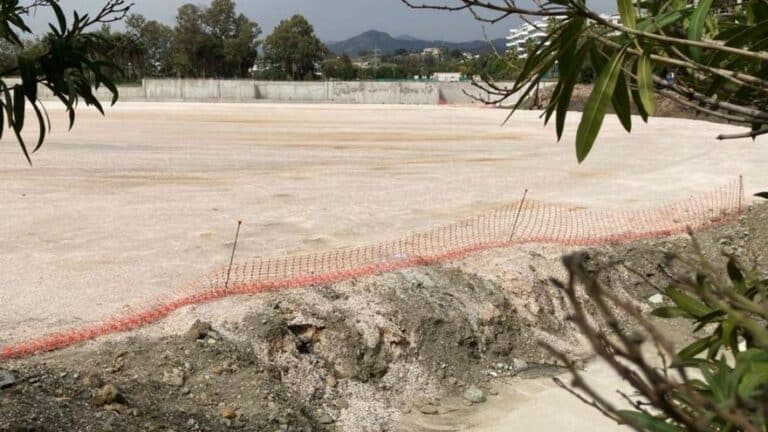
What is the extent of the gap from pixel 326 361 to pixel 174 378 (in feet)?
4.26

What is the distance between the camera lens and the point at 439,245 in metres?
9.96

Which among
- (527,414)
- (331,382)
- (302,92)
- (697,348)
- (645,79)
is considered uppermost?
(645,79)

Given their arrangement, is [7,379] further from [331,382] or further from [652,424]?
[652,424]

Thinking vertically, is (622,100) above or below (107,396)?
above

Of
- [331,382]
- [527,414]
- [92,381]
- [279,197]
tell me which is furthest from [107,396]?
[279,197]

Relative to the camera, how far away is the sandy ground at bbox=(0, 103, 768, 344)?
8.79 m

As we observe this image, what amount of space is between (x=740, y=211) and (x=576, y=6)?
464 inches

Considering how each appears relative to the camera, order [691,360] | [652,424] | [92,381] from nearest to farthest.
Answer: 1. [652,424]
2. [691,360]
3. [92,381]

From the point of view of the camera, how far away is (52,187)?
14539 mm

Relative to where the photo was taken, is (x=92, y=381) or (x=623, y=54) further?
(x=92, y=381)

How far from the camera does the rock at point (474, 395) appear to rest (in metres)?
6.35

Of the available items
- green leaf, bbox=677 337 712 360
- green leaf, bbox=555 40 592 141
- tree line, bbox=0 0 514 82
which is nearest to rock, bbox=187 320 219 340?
green leaf, bbox=677 337 712 360

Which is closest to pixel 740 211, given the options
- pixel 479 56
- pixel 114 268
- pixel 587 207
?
pixel 587 207

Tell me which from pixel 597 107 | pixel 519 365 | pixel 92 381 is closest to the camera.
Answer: pixel 597 107
